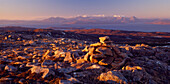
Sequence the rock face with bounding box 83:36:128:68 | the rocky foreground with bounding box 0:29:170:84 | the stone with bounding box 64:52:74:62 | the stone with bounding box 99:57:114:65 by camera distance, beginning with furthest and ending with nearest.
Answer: the stone with bounding box 64:52:74:62 < the rock face with bounding box 83:36:128:68 < the stone with bounding box 99:57:114:65 < the rocky foreground with bounding box 0:29:170:84

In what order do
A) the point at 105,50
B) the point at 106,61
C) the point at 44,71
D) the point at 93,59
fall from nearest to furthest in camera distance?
the point at 44,71, the point at 106,61, the point at 93,59, the point at 105,50

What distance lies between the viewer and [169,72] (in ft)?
35.4

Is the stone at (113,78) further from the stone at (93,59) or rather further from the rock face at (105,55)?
the stone at (93,59)

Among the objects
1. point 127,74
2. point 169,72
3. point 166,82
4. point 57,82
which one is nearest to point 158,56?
point 169,72

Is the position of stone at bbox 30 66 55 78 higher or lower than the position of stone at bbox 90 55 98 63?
lower

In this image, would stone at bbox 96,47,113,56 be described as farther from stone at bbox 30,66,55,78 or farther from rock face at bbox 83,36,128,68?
stone at bbox 30,66,55,78

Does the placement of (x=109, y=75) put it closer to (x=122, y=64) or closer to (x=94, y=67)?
(x=94, y=67)

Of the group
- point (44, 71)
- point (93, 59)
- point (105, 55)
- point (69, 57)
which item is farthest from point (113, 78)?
point (69, 57)

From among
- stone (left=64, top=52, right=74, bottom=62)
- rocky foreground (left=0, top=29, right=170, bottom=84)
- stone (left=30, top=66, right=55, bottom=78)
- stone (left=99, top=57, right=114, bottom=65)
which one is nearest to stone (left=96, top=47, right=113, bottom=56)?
A: rocky foreground (left=0, top=29, right=170, bottom=84)

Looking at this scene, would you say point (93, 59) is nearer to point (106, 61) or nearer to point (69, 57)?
point (106, 61)

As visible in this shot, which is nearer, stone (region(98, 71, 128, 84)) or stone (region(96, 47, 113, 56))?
stone (region(98, 71, 128, 84))

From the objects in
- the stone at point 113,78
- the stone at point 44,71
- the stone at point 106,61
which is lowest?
the stone at point 113,78

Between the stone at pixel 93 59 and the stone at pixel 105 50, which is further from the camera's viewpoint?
the stone at pixel 105 50

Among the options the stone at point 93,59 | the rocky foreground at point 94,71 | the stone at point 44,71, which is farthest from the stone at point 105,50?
the stone at point 44,71
